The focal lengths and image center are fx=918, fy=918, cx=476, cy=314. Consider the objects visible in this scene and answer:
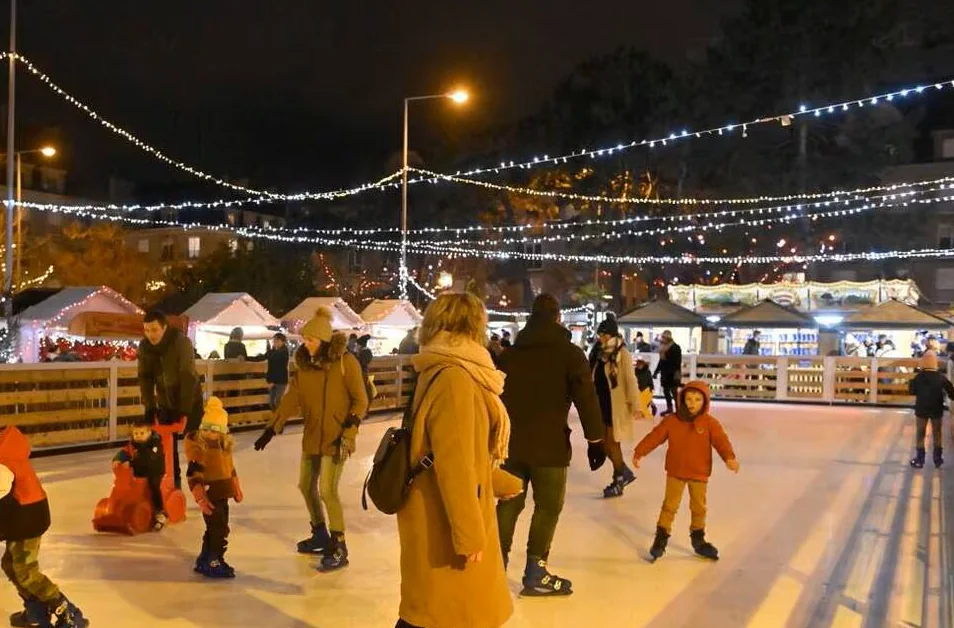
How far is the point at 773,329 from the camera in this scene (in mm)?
25047

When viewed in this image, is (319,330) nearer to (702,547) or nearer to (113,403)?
(702,547)

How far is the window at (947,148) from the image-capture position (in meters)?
39.1

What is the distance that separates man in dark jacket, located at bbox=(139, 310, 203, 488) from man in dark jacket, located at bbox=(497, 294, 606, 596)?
2.95 m

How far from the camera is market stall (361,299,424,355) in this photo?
70.8 ft

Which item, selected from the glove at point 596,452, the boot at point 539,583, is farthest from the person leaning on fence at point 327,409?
the glove at point 596,452

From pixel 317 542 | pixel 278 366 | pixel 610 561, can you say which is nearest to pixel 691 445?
pixel 610 561

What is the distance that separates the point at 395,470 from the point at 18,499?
79.3 inches

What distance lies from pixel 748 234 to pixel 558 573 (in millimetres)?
28541

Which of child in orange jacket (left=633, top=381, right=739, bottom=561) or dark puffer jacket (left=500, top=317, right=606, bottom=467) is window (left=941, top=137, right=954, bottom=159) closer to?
child in orange jacket (left=633, top=381, right=739, bottom=561)

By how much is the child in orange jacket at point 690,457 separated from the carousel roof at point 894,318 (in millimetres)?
19710

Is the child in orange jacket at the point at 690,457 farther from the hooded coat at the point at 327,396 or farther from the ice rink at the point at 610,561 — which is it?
the hooded coat at the point at 327,396

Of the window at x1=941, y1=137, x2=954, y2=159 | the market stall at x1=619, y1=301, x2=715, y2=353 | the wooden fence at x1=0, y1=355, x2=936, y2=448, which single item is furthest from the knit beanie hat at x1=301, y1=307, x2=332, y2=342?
the window at x1=941, y1=137, x2=954, y2=159

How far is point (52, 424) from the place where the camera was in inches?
416

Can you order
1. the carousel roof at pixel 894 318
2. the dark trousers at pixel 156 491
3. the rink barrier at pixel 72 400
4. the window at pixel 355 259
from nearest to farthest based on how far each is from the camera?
the dark trousers at pixel 156 491, the rink barrier at pixel 72 400, the carousel roof at pixel 894 318, the window at pixel 355 259
